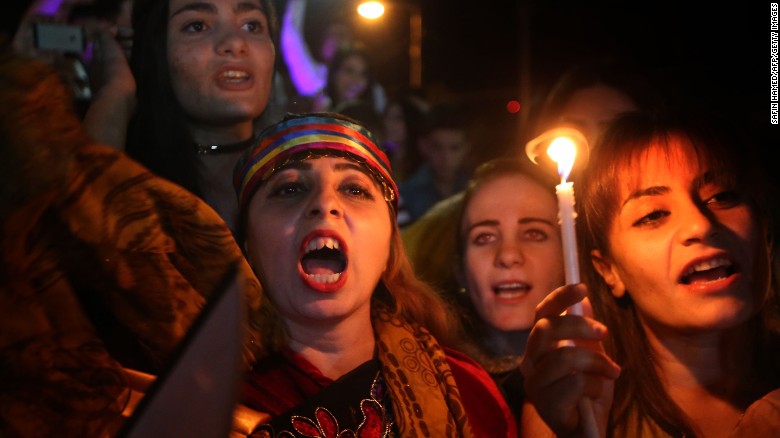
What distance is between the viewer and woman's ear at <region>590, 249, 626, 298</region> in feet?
5.92

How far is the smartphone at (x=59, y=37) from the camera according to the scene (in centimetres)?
171

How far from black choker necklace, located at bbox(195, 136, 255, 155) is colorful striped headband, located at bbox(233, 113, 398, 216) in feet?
0.24

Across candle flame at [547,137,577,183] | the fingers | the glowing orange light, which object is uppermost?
the glowing orange light

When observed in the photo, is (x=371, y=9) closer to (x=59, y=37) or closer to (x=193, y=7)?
(x=193, y=7)

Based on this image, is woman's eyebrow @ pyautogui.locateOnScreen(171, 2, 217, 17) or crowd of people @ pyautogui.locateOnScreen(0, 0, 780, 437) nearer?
crowd of people @ pyautogui.locateOnScreen(0, 0, 780, 437)

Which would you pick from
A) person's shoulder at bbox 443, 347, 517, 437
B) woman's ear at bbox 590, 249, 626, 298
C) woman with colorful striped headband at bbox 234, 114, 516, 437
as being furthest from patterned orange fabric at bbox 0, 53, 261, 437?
woman's ear at bbox 590, 249, 626, 298

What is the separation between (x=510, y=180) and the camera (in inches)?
74.2

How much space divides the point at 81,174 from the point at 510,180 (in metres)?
0.94

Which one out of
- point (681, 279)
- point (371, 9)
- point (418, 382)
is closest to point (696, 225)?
point (681, 279)

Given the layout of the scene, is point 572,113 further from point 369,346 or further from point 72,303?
point 72,303

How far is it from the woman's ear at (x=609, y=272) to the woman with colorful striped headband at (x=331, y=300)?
0.40 m

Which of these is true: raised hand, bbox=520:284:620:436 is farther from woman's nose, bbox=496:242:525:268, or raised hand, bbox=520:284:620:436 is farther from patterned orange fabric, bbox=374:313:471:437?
woman's nose, bbox=496:242:525:268

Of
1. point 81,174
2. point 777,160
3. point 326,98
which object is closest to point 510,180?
point 326,98

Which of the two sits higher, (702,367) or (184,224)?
(184,224)
